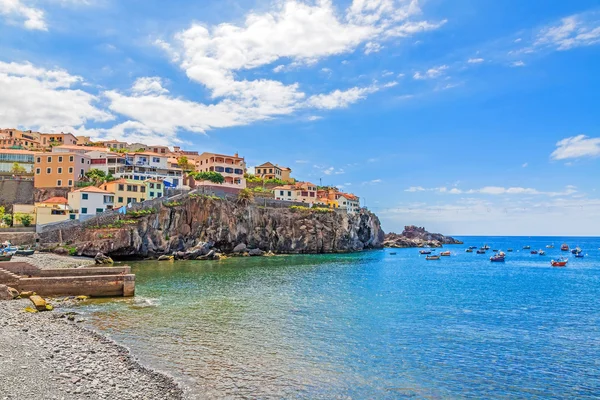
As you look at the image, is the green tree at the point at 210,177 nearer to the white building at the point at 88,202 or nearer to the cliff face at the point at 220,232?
the cliff face at the point at 220,232

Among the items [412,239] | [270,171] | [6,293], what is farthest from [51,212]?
[412,239]

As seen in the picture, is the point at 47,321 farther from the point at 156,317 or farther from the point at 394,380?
the point at 394,380

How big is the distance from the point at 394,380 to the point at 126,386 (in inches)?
424

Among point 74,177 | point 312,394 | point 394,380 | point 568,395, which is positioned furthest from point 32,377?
point 74,177

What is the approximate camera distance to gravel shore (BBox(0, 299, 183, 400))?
1392 centimetres

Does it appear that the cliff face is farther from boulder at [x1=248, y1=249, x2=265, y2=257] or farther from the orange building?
the orange building

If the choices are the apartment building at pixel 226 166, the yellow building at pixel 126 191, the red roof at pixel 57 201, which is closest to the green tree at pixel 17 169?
the red roof at pixel 57 201

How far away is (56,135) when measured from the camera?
12381 cm

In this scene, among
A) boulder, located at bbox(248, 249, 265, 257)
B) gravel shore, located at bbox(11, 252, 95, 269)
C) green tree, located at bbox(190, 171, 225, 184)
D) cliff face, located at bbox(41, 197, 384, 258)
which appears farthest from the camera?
green tree, located at bbox(190, 171, 225, 184)

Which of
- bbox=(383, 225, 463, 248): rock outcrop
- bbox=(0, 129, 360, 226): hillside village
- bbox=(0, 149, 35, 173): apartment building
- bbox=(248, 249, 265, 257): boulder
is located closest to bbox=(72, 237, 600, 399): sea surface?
bbox=(0, 129, 360, 226): hillside village

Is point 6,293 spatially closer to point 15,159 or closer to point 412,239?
point 15,159

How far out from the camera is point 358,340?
75.8 feet

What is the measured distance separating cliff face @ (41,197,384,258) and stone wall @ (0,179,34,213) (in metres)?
20.1

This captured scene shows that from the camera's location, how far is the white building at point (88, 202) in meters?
71.9
